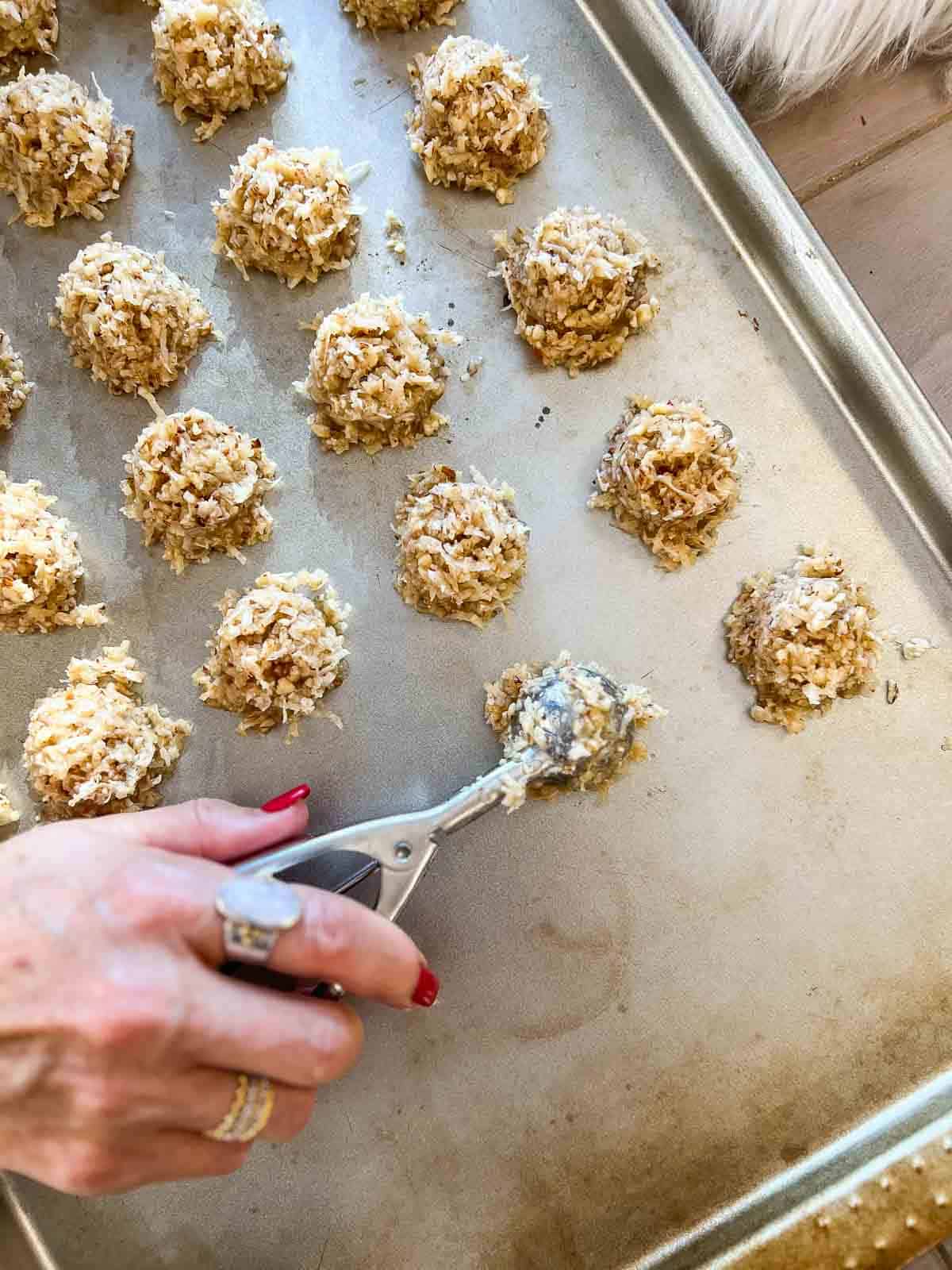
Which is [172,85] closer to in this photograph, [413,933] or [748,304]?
[748,304]

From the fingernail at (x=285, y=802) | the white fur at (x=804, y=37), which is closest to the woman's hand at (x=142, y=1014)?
the fingernail at (x=285, y=802)

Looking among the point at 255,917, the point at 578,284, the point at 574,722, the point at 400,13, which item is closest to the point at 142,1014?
the point at 255,917

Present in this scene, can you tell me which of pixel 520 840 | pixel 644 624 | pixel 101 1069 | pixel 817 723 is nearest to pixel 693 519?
pixel 644 624

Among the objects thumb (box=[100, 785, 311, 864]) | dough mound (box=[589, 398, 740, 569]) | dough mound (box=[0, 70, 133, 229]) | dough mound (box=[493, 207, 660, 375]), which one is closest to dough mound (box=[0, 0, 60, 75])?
dough mound (box=[0, 70, 133, 229])

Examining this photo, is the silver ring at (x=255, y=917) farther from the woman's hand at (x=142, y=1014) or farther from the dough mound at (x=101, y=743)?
the dough mound at (x=101, y=743)

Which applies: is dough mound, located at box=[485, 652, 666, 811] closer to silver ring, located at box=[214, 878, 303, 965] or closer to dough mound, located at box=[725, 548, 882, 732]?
dough mound, located at box=[725, 548, 882, 732]
